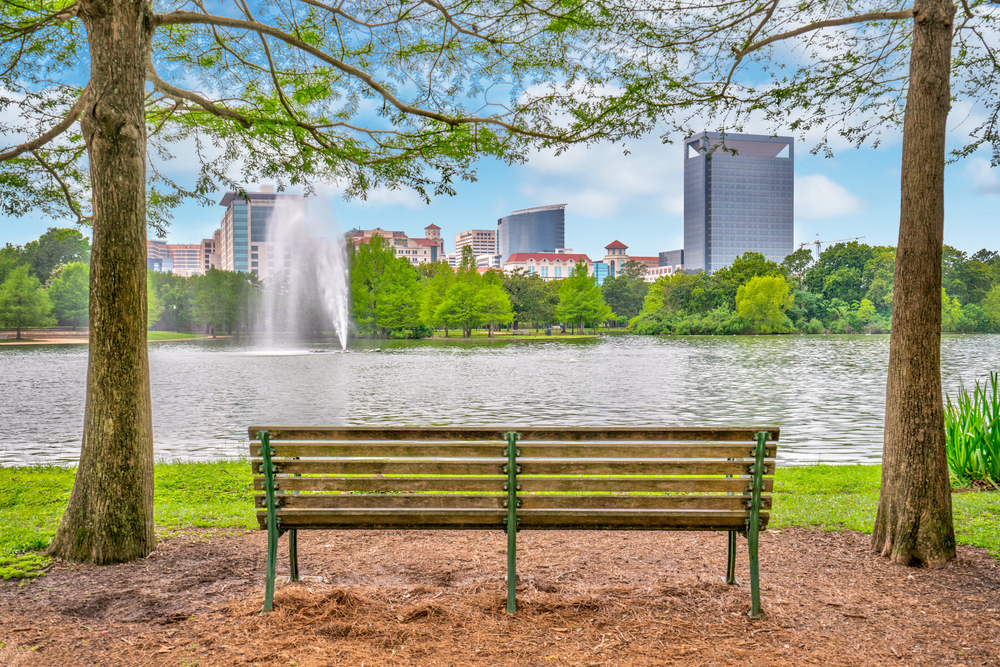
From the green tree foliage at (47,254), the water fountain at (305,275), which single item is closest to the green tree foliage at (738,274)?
the water fountain at (305,275)

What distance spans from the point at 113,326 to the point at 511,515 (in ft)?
10.1

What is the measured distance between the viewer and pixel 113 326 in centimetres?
457

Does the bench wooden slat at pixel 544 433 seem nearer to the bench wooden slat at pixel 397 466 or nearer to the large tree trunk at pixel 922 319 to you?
the bench wooden slat at pixel 397 466

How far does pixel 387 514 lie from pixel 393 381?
77.0 ft

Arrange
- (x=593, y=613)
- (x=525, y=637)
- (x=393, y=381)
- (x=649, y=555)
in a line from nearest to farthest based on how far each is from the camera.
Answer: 1. (x=525, y=637)
2. (x=593, y=613)
3. (x=649, y=555)
4. (x=393, y=381)

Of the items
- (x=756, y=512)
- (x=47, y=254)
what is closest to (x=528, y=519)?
(x=756, y=512)

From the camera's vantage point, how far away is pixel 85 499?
4.55 meters

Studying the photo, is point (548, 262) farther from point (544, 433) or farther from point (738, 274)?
point (544, 433)

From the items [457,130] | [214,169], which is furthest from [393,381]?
[457,130]

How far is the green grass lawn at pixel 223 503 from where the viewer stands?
4.98 meters

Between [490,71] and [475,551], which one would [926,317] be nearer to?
[475,551]

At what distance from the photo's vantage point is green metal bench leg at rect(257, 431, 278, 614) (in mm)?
3596

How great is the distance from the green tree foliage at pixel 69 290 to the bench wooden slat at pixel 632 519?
73.6 meters

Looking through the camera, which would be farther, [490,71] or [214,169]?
[214,169]
